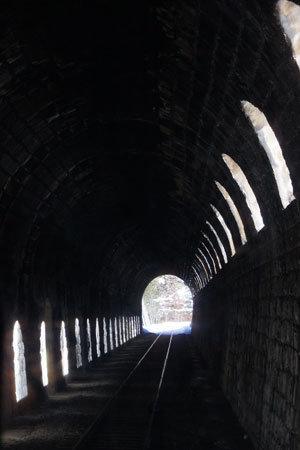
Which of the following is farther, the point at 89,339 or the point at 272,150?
the point at 89,339

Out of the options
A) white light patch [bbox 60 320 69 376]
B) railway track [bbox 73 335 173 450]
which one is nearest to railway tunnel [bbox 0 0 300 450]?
white light patch [bbox 60 320 69 376]

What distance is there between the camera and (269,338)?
10.1 meters

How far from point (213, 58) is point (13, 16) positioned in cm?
266

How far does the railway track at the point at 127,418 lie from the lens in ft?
35.8

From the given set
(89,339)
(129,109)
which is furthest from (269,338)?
(89,339)

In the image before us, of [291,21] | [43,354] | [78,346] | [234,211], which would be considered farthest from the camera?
[78,346]

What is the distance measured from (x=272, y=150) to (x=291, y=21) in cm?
324

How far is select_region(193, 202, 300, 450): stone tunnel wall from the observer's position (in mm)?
8083

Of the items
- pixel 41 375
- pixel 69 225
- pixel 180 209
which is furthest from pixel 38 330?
pixel 180 209

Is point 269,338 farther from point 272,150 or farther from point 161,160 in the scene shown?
point 161,160

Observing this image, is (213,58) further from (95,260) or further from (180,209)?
(95,260)

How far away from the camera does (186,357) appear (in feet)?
96.8

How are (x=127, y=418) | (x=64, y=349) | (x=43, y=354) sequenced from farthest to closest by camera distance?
(x=64, y=349) → (x=43, y=354) → (x=127, y=418)

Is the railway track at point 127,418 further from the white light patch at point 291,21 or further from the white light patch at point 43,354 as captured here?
the white light patch at point 291,21
